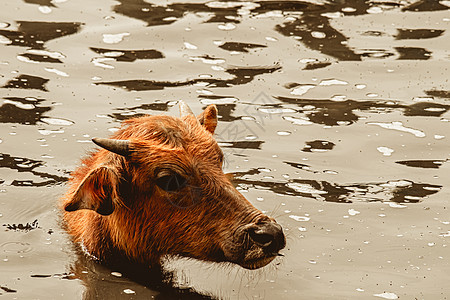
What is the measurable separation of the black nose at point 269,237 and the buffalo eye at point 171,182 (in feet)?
2.66

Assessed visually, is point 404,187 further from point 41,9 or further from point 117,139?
point 41,9

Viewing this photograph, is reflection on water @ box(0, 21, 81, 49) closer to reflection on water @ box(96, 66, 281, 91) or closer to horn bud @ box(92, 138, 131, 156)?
reflection on water @ box(96, 66, 281, 91)

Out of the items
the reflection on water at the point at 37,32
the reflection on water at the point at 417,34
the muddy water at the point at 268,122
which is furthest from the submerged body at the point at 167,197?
the reflection on water at the point at 417,34

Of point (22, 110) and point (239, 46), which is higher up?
point (239, 46)

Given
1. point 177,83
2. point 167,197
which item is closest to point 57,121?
point 177,83

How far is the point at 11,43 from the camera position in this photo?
47.4 ft

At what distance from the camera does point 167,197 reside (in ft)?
27.1

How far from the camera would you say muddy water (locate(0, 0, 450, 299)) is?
351 inches

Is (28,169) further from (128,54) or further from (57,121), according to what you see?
(128,54)

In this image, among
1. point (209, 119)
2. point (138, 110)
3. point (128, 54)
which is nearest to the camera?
point (209, 119)

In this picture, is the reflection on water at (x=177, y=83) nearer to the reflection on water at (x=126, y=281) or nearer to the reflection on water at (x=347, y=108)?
the reflection on water at (x=347, y=108)

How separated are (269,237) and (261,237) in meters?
0.09

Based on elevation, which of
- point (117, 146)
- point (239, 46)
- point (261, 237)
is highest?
point (117, 146)

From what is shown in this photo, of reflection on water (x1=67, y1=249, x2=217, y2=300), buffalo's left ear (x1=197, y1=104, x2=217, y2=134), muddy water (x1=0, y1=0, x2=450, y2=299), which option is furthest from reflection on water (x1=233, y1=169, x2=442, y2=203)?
reflection on water (x1=67, y1=249, x2=217, y2=300)
